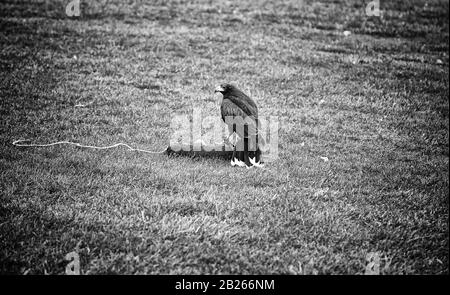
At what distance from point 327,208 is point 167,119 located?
15.0 feet

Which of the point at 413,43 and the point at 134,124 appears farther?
the point at 413,43

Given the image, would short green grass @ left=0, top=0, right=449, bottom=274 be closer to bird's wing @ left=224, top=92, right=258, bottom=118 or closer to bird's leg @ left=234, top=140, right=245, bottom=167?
bird's leg @ left=234, top=140, right=245, bottom=167

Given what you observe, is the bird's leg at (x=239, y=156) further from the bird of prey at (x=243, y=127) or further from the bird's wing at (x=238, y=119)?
Result: the bird's wing at (x=238, y=119)

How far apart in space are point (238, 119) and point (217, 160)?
3.24ft

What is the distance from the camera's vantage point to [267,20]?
55.2ft

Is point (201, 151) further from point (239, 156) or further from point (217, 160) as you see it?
point (239, 156)

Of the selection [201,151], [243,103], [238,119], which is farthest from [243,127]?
[201,151]

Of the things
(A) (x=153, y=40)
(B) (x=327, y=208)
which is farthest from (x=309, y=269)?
(A) (x=153, y=40)

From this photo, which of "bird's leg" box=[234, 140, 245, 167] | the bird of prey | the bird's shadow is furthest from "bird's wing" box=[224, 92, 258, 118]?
the bird's shadow

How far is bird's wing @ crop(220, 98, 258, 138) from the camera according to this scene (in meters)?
6.42

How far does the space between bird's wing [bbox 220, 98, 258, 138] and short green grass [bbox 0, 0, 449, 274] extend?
745 mm
